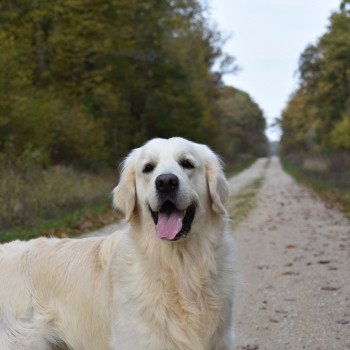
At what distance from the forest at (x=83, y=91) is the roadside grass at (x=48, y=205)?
0.15 ft

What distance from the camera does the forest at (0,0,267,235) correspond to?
16453 mm

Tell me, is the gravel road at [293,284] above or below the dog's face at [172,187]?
below

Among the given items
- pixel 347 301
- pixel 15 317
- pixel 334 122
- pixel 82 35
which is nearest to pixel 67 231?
pixel 347 301

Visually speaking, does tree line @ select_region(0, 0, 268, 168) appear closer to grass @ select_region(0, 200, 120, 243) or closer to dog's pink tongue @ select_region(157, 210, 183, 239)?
grass @ select_region(0, 200, 120, 243)

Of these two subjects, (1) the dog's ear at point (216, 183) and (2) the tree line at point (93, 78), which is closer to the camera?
(1) the dog's ear at point (216, 183)

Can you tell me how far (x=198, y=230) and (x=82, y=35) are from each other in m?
24.1

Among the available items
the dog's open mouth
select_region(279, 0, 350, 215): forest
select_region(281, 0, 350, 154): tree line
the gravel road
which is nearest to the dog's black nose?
the dog's open mouth

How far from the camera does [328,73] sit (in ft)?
117

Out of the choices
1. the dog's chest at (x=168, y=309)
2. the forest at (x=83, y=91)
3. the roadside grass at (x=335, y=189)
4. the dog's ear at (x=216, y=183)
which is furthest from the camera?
the roadside grass at (x=335, y=189)

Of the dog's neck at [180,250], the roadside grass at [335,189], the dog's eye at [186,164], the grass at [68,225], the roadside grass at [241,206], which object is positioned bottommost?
the grass at [68,225]

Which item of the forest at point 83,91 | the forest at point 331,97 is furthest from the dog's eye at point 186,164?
the forest at point 331,97

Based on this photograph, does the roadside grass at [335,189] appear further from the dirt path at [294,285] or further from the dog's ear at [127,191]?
the dog's ear at [127,191]

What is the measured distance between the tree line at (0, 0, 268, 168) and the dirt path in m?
8.02

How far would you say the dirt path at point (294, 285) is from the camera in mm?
5539
